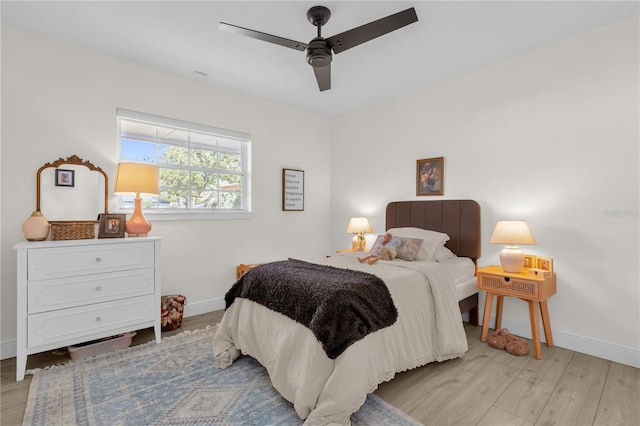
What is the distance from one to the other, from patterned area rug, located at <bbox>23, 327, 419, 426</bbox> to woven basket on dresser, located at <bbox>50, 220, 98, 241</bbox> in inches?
38.3

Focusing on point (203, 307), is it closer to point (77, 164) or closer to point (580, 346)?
point (77, 164)

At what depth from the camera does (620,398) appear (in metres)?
1.95

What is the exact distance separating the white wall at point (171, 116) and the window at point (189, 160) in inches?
4.7

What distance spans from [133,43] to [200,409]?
9.76 feet

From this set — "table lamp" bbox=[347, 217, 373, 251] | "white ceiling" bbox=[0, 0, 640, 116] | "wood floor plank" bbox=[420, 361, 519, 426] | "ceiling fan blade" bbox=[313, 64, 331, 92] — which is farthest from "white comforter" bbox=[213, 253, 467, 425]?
"white ceiling" bbox=[0, 0, 640, 116]

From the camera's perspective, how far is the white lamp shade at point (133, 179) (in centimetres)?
270

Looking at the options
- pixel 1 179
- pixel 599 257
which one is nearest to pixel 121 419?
pixel 1 179

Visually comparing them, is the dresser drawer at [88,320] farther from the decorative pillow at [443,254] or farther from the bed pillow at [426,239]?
the decorative pillow at [443,254]

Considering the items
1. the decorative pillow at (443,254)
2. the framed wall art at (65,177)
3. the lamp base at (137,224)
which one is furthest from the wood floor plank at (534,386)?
the framed wall art at (65,177)

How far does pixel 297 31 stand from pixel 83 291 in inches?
105

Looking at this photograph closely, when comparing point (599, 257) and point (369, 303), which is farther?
point (599, 257)

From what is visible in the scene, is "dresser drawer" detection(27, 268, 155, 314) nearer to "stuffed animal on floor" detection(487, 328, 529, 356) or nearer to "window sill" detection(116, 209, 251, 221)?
"window sill" detection(116, 209, 251, 221)

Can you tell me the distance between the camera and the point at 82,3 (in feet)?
7.38

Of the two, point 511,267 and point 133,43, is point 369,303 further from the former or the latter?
point 133,43
